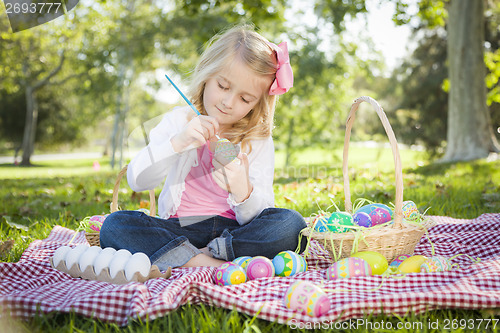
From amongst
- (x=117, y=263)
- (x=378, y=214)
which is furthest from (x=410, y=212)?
(x=117, y=263)

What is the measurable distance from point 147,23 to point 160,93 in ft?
11.8

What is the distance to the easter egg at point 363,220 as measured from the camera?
186 cm

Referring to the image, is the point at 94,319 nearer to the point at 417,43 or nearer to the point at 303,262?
the point at 303,262

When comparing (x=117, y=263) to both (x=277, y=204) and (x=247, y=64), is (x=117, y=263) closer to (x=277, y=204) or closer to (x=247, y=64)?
(x=247, y=64)

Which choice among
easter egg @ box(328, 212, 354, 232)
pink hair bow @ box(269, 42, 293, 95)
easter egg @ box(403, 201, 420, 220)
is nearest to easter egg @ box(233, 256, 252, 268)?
easter egg @ box(328, 212, 354, 232)

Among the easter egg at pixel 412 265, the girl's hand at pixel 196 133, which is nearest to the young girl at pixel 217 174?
the girl's hand at pixel 196 133

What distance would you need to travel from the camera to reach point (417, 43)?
11367 millimetres

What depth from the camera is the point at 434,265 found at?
1586mm

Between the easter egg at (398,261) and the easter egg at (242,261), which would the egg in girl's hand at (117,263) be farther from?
the easter egg at (398,261)

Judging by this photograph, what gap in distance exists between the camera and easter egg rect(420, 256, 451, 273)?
5.14ft

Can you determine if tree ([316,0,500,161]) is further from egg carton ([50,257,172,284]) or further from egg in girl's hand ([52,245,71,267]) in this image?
egg in girl's hand ([52,245,71,267])

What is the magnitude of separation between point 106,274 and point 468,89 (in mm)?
6642

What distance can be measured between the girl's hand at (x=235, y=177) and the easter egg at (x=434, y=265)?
794 mm

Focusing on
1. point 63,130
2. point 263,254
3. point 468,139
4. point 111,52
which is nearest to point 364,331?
point 263,254
